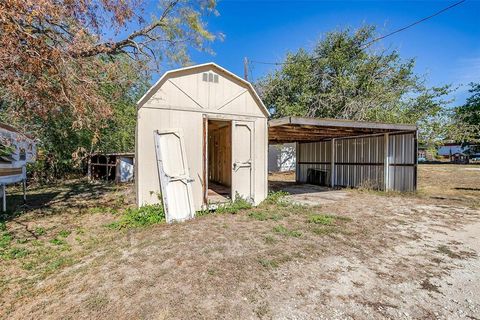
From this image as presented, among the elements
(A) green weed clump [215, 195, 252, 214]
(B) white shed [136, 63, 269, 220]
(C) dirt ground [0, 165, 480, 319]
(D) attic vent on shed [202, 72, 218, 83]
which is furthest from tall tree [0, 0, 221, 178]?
(A) green weed clump [215, 195, 252, 214]

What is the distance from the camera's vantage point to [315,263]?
3.29 m

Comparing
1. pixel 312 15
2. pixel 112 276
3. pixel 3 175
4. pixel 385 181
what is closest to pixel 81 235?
pixel 112 276

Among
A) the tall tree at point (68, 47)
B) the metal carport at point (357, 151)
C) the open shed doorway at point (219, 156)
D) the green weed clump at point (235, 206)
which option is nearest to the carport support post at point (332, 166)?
the metal carport at point (357, 151)

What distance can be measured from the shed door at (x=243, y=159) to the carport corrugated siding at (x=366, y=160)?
6.15 m

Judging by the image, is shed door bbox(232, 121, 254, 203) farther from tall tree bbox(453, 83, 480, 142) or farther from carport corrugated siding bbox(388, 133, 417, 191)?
tall tree bbox(453, 83, 480, 142)

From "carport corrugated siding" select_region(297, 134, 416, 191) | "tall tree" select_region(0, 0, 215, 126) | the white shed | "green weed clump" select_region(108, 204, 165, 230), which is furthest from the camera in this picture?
"carport corrugated siding" select_region(297, 134, 416, 191)

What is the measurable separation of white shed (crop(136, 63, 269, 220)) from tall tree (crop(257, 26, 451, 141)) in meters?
9.08

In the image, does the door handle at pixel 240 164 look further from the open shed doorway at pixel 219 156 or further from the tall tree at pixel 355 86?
the tall tree at pixel 355 86

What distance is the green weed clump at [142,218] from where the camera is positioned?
16.3ft

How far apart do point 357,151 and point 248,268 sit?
9325 mm

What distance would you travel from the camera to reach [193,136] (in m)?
5.72

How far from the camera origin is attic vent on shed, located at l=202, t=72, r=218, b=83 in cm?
580

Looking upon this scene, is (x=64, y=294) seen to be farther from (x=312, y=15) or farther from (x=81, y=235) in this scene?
(x=312, y=15)

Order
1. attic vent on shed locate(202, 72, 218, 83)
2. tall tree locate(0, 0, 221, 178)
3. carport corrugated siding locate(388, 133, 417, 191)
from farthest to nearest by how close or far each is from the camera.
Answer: carport corrugated siding locate(388, 133, 417, 191), attic vent on shed locate(202, 72, 218, 83), tall tree locate(0, 0, 221, 178)
